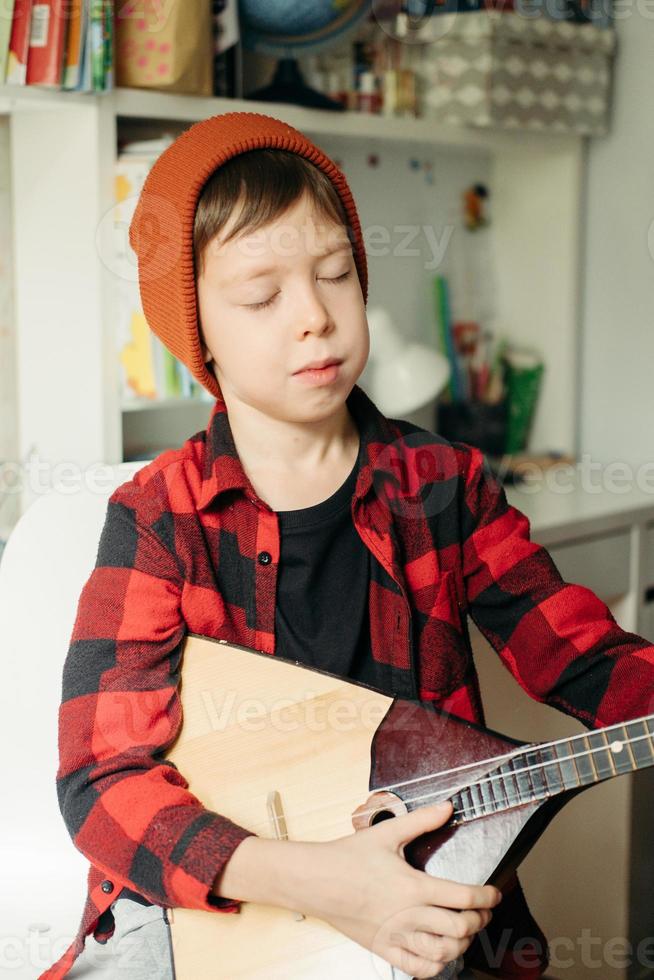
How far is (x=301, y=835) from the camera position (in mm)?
901

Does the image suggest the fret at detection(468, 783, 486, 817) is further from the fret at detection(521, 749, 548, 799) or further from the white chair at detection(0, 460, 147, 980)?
the white chair at detection(0, 460, 147, 980)

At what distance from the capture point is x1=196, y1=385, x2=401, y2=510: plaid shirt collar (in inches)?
39.0

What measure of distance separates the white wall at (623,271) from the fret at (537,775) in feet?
4.76

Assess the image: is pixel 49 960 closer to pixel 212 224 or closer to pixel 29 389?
pixel 212 224

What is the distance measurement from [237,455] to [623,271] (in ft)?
4.65

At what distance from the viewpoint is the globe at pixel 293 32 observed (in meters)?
1.72

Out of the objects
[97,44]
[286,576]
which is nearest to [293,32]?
[97,44]

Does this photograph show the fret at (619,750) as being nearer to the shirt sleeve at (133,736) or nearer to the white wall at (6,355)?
the shirt sleeve at (133,736)

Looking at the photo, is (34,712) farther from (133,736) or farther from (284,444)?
(284,444)

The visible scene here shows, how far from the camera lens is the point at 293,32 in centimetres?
176

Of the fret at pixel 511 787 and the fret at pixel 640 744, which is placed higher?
the fret at pixel 640 744

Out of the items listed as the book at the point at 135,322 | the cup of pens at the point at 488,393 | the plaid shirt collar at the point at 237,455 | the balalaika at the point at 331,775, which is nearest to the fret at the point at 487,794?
the balalaika at the point at 331,775

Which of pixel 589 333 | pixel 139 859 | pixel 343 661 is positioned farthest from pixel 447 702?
pixel 589 333

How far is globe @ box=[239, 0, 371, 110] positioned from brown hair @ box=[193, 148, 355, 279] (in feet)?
2.83
